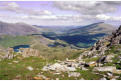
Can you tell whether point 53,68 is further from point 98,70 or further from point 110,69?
point 110,69

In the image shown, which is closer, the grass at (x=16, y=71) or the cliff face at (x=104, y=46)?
the grass at (x=16, y=71)

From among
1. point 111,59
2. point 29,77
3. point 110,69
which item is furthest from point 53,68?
point 111,59

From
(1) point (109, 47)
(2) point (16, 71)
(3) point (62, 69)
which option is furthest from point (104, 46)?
(2) point (16, 71)

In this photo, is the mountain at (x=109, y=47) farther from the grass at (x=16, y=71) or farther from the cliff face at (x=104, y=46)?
the grass at (x=16, y=71)

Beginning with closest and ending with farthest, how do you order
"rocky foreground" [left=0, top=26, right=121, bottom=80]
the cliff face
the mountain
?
"rocky foreground" [left=0, top=26, right=121, bottom=80] → the mountain → the cliff face

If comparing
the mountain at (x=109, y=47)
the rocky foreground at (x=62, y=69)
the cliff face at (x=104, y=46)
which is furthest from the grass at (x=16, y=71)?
the cliff face at (x=104, y=46)

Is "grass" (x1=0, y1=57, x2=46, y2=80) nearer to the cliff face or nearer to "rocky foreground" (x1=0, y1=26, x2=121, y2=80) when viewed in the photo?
"rocky foreground" (x1=0, y1=26, x2=121, y2=80)

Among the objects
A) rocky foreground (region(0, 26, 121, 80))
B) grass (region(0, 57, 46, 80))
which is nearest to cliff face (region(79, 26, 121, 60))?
rocky foreground (region(0, 26, 121, 80))

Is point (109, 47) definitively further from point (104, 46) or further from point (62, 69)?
point (62, 69)

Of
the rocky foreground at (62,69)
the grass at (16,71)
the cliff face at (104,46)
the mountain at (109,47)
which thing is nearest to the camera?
the grass at (16,71)

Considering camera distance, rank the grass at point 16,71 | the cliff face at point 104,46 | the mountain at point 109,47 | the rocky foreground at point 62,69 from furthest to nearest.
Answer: the cliff face at point 104,46 → the mountain at point 109,47 → the rocky foreground at point 62,69 → the grass at point 16,71

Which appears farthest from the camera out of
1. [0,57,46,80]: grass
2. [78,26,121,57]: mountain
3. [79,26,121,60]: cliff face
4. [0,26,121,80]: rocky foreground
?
[79,26,121,60]: cliff face

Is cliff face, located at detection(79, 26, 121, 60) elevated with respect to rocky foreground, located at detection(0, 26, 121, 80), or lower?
lower
